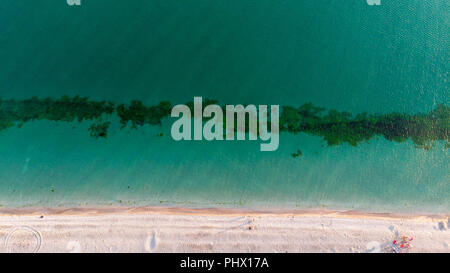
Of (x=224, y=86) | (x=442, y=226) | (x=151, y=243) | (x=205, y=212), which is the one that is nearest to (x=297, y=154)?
(x=224, y=86)

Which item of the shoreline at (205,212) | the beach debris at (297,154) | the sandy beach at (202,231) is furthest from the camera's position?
the beach debris at (297,154)

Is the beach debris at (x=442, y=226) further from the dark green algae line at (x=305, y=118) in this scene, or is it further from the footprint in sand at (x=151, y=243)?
the footprint in sand at (x=151, y=243)

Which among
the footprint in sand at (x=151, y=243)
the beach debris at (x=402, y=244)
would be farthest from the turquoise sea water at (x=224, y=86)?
the footprint in sand at (x=151, y=243)

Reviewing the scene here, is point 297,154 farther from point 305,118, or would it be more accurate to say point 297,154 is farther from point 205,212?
point 205,212

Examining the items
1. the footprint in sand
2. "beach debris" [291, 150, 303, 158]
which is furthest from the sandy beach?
"beach debris" [291, 150, 303, 158]
